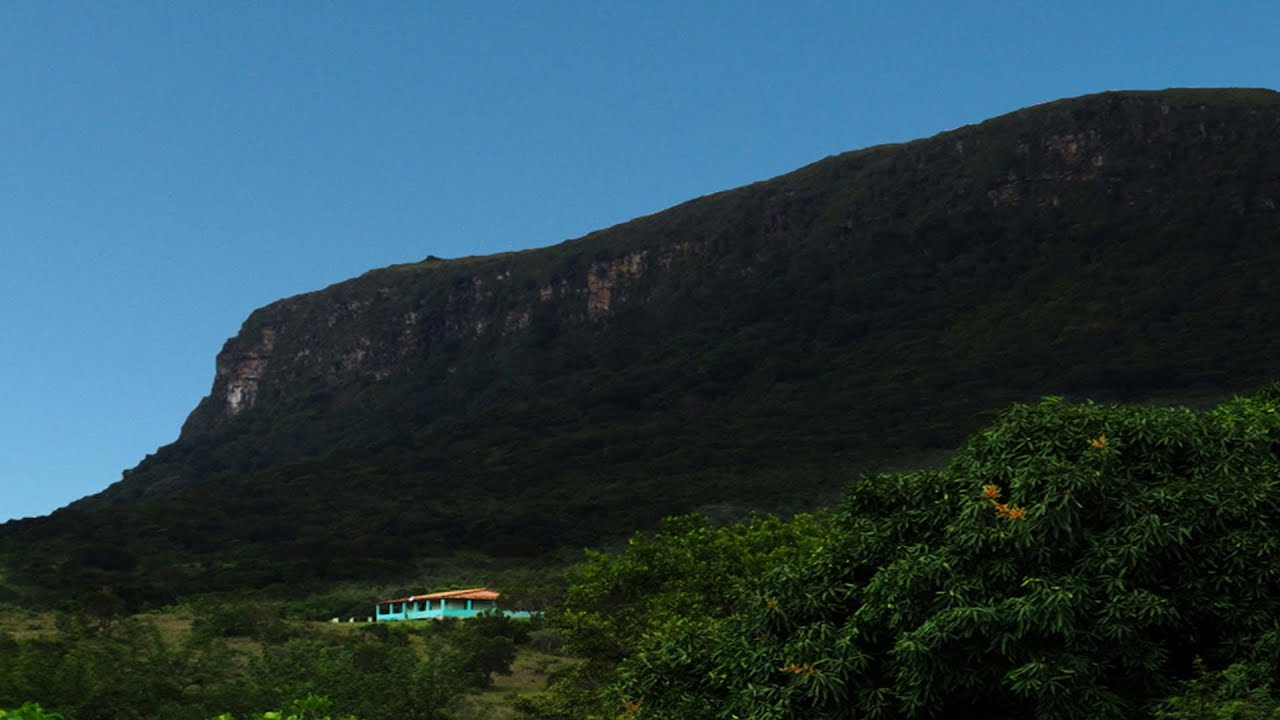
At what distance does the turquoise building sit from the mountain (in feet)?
67.0

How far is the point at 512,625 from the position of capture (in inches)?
2576

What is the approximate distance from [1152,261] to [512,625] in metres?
111

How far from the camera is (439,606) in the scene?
267ft

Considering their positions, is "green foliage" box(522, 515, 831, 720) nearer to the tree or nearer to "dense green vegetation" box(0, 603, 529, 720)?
"dense green vegetation" box(0, 603, 529, 720)

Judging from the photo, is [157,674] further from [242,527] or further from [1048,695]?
[242,527]

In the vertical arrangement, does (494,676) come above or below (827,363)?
below

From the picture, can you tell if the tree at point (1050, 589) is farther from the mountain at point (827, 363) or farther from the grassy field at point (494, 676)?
the mountain at point (827, 363)

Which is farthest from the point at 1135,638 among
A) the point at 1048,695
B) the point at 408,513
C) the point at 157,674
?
the point at 408,513

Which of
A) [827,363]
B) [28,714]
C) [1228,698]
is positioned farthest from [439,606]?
[827,363]

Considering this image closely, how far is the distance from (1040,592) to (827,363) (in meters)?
149

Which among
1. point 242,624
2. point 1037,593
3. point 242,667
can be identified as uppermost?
point 1037,593

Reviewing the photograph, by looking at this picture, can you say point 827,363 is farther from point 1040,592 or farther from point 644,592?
point 1040,592

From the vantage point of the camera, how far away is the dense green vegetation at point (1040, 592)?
15.5 meters

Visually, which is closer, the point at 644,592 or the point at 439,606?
the point at 644,592
